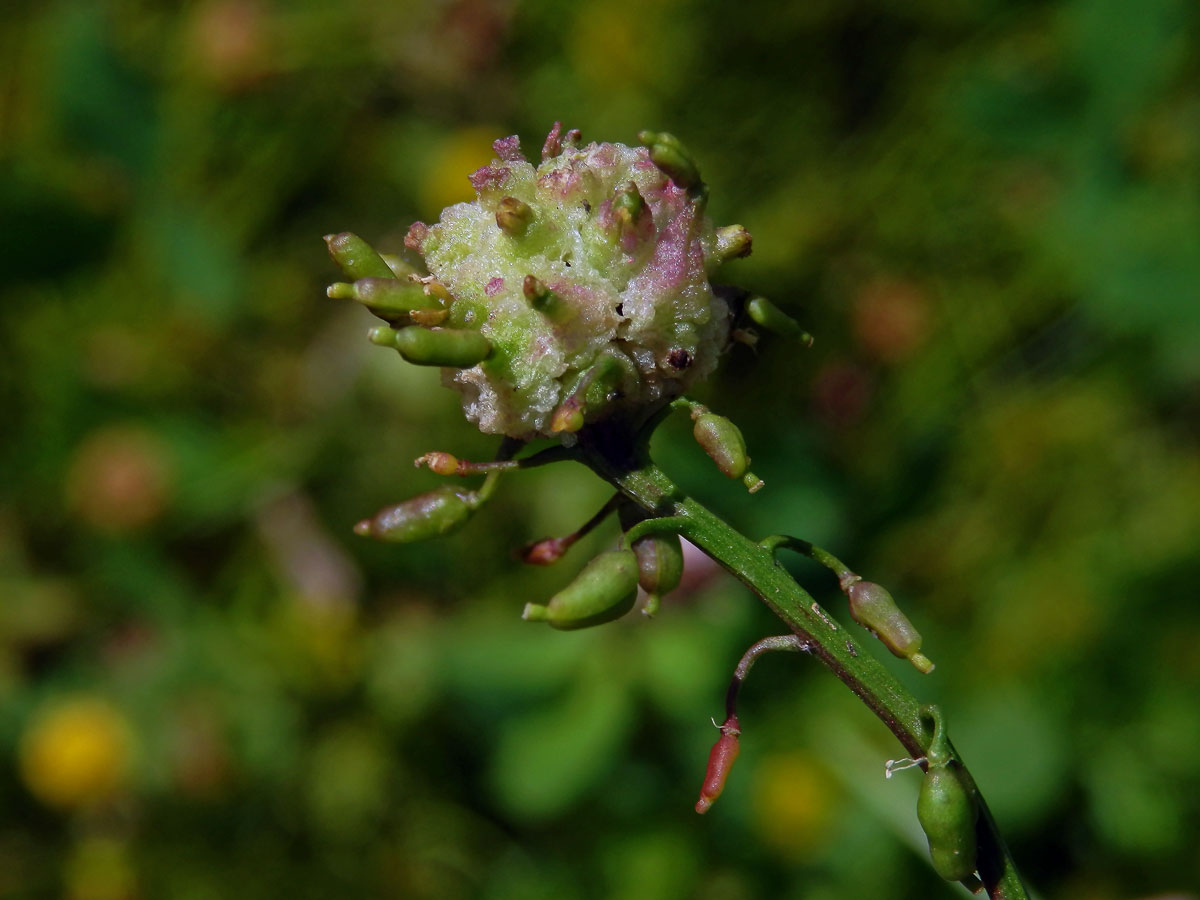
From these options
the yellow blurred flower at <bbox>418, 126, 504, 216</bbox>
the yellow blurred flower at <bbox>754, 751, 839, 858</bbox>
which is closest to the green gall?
the yellow blurred flower at <bbox>754, 751, 839, 858</bbox>

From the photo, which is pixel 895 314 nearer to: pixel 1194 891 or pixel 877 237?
pixel 877 237

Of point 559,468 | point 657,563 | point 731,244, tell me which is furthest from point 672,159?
point 559,468

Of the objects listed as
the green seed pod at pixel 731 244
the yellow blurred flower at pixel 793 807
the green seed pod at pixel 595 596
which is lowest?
the yellow blurred flower at pixel 793 807

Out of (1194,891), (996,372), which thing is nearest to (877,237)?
(996,372)

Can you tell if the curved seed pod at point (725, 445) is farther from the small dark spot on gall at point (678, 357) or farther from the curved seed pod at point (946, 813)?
the curved seed pod at point (946, 813)

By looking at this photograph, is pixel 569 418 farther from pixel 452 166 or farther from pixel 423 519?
pixel 452 166

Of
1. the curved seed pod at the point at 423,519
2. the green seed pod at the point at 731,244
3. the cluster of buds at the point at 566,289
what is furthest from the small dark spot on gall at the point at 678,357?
the curved seed pod at the point at 423,519
